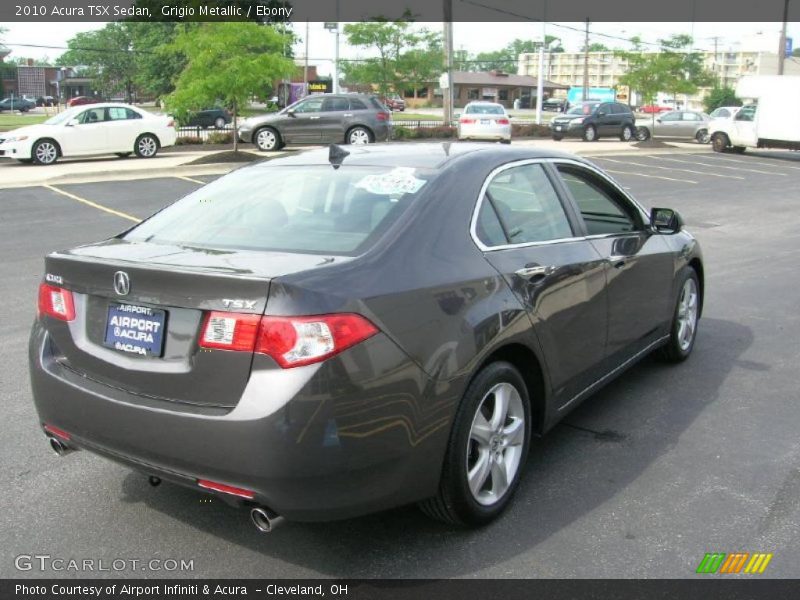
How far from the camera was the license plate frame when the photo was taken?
2.95 m

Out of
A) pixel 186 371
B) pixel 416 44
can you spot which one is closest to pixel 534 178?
pixel 186 371

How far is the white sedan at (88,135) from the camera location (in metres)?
19.6

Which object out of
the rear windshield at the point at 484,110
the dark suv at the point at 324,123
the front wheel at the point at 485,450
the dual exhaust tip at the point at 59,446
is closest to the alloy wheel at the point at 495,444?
the front wheel at the point at 485,450

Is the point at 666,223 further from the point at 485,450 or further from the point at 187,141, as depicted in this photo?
the point at 187,141

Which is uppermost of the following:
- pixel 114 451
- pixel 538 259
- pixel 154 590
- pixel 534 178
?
pixel 534 178

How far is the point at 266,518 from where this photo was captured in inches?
112

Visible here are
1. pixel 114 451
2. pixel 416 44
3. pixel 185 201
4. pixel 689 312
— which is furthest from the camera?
pixel 416 44

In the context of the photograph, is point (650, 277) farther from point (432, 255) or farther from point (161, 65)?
point (161, 65)

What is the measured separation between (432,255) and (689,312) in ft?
10.8

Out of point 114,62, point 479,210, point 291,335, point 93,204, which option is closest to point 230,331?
point 291,335

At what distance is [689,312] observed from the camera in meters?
5.85

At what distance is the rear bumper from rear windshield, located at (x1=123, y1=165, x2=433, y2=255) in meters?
0.60

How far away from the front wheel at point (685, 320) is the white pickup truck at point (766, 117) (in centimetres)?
2574

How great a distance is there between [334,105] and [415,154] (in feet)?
65.1
